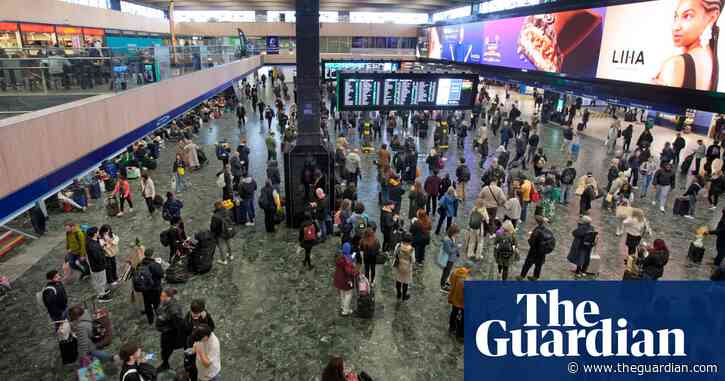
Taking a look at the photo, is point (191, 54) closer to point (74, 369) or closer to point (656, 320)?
point (74, 369)

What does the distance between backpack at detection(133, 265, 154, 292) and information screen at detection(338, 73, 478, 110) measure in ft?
27.3

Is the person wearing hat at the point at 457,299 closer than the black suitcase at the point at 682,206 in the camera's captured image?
Yes

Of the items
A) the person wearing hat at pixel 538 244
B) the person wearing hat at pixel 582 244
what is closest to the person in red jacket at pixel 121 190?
the person wearing hat at pixel 538 244

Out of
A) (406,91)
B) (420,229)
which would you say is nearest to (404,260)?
(420,229)

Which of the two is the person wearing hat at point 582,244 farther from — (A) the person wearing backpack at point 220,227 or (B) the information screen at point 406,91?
(A) the person wearing backpack at point 220,227

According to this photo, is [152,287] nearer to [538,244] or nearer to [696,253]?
[538,244]

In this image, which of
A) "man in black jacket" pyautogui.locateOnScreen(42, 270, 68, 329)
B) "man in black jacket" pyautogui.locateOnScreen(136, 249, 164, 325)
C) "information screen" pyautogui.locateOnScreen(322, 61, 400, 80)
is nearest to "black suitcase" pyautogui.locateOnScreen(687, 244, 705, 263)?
"man in black jacket" pyautogui.locateOnScreen(136, 249, 164, 325)

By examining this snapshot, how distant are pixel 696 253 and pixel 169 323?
10.6 m

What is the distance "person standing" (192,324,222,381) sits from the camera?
4891mm

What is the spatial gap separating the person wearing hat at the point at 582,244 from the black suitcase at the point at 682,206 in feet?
17.9

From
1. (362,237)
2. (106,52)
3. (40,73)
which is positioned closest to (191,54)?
(106,52)

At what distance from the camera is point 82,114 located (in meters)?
8.52

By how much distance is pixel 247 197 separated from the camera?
1073 cm

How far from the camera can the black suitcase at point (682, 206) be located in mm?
11727
